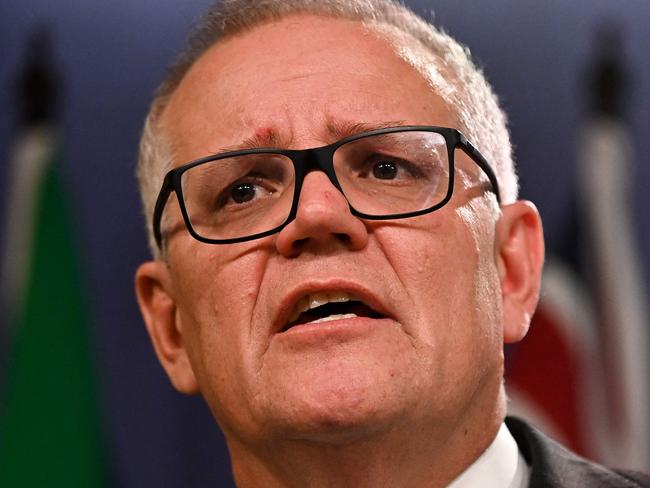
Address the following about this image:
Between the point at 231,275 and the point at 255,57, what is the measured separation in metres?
0.40

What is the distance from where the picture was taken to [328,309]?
1.37 metres

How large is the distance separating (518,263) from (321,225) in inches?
18.3

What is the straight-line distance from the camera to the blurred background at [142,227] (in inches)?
111

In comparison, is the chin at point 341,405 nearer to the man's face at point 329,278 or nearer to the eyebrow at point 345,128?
the man's face at point 329,278

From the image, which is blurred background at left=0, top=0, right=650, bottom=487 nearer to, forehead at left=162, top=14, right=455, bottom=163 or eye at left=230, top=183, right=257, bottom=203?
forehead at left=162, top=14, right=455, bottom=163

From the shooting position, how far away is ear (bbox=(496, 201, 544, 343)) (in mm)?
1587

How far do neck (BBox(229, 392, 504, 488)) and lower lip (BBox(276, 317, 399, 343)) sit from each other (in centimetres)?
16

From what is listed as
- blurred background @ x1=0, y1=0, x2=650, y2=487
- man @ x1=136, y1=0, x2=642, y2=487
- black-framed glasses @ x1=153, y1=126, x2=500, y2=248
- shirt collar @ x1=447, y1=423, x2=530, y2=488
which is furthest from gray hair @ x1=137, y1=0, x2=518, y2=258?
blurred background @ x1=0, y1=0, x2=650, y2=487

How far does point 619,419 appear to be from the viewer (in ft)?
8.99

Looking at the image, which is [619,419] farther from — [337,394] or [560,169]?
[337,394]

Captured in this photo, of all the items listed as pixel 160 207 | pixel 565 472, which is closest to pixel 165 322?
pixel 160 207

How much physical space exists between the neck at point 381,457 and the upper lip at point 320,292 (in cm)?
18

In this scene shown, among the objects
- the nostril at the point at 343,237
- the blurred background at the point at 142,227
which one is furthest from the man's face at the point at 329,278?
the blurred background at the point at 142,227

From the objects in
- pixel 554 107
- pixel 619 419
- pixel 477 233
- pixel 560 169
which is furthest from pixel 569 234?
pixel 477 233
